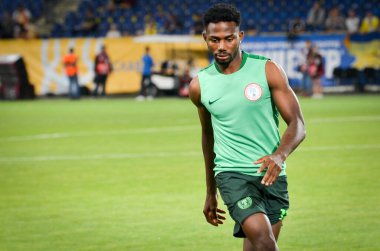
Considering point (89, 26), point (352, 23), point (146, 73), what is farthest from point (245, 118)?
point (89, 26)

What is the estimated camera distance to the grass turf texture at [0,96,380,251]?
31.0 feet

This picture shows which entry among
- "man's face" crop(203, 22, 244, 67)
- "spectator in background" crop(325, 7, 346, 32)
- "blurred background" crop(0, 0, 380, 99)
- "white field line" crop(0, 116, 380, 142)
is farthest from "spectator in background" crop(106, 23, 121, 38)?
"man's face" crop(203, 22, 244, 67)

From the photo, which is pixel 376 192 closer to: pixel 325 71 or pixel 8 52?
pixel 325 71

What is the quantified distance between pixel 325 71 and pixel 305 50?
1175mm

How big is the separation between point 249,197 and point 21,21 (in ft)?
119

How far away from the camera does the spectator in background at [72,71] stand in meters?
36.2

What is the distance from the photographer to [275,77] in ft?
20.1

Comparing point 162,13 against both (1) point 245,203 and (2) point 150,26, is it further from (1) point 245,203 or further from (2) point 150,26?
(1) point 245,203

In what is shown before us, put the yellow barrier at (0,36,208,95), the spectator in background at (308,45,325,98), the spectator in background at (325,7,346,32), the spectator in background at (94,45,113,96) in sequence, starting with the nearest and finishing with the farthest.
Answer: the spectator in background at (308,45,325,98) < the spectator in background at (94,45,113,96) < the spectator in background at (325,7,346,32) < the yellow barrier at (0,36,208,95)

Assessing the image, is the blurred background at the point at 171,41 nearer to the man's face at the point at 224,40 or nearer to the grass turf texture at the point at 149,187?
the grass turf texture at the point at 149,187

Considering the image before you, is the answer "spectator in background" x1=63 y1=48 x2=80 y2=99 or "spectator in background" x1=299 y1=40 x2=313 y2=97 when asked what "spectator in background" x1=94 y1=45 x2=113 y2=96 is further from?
"spectator in background" x1=299 y1=40 x2=313 y2=97

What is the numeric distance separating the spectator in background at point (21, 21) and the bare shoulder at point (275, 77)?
115 feet

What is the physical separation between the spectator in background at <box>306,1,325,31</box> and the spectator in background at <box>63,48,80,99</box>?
9.68 meters

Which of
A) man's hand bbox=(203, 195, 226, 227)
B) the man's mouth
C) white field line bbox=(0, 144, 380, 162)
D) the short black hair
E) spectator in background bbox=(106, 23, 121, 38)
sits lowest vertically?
spectator in background bbox=(106, 23, 121, 38)
